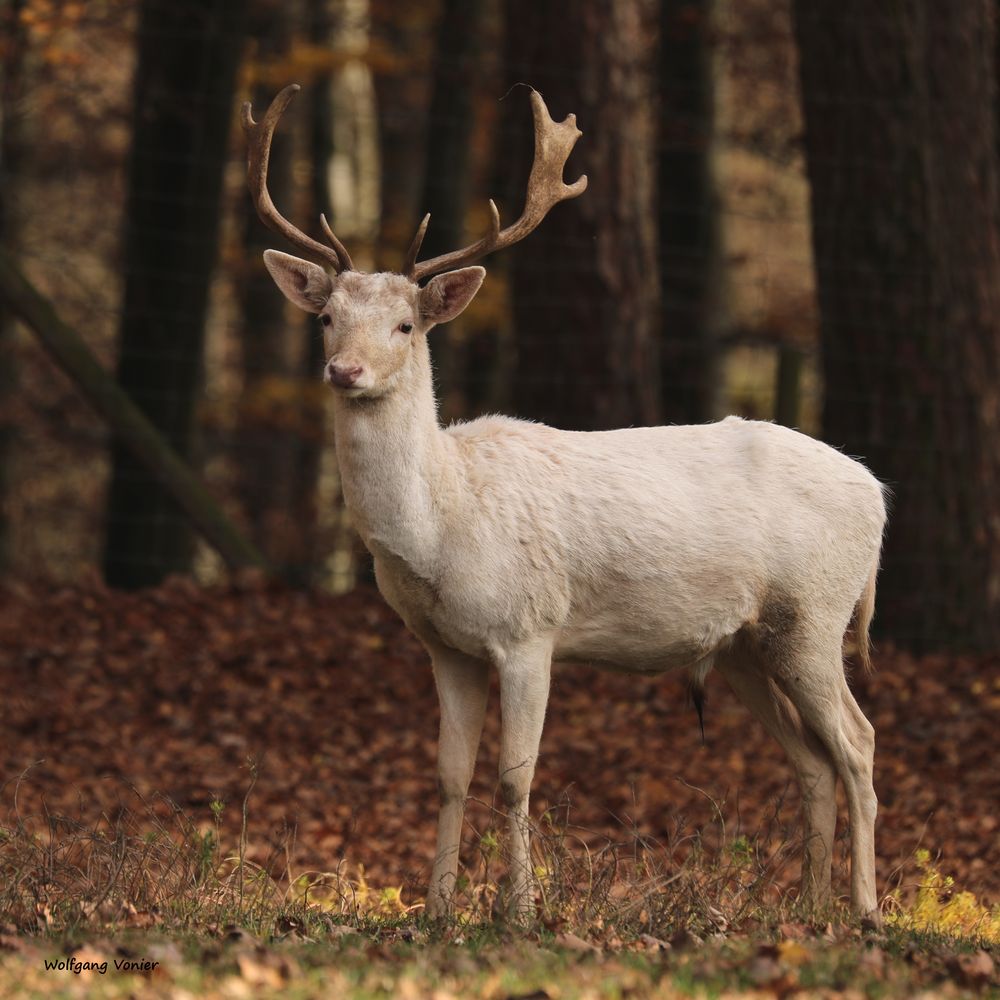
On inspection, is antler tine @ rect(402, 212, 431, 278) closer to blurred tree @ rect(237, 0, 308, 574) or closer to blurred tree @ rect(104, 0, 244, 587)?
blurred tree @ rect(104, 0, 244, 587)

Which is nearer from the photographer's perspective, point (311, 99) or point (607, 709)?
point (607, 709)

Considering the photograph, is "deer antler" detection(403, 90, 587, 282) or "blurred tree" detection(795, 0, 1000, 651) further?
"blurred tree" detection(795, 0, 1000, 651)

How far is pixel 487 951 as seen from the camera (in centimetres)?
490

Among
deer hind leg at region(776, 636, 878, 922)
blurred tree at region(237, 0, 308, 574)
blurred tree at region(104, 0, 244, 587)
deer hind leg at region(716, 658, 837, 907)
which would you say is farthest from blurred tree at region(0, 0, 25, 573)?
deer hind leg at region(776, 636, 878, 922)

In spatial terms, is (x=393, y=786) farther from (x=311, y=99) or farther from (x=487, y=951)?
(x=311, y=99)

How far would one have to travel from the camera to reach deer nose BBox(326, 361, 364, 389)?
5.75m

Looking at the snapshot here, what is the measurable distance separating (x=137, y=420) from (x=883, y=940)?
6.45m

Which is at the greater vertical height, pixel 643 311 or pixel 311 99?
pixel 311 99

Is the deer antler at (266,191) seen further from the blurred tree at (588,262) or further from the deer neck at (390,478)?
the blurred tree at (588,262)

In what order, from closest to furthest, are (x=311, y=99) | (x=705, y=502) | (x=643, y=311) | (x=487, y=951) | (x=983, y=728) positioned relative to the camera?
1. (x=487, y=951)
2. (x=705, y=502)
3. (x=983, y=728)
4. (x=643, y=311)
5. (x=311, y=99)

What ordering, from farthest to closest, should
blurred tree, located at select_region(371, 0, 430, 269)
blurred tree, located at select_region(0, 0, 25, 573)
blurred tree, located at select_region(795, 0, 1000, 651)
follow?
blurred tree, located at select_region(371, 0, 430, 269)
blurred tree, located at select_region(0, 0, 25, 573)
blurred tree, located at select_region(795, 0, 1000, 651)

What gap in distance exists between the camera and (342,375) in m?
5.75

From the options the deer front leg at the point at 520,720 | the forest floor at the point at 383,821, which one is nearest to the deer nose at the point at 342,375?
the deer front leg at the point at 520,720

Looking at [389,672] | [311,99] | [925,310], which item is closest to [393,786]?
[389,672]
